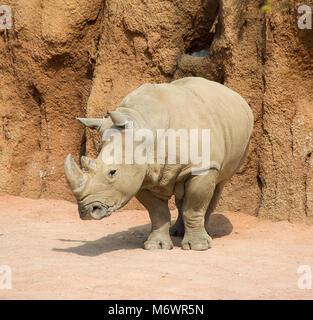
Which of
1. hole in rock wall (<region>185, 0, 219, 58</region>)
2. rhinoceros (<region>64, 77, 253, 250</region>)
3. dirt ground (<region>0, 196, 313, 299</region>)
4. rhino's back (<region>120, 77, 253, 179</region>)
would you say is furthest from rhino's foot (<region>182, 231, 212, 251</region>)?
hole in rock wall (<region>185, 0, 219, 58</region>)

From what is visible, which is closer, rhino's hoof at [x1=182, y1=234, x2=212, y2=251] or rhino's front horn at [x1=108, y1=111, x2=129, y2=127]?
rhino's front horn at [x1=108, y1=111, x2=129, y2=127]

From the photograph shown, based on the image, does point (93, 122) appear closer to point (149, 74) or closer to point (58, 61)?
point (149, 74)

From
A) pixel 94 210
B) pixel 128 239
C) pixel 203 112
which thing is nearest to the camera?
pixel 94 210

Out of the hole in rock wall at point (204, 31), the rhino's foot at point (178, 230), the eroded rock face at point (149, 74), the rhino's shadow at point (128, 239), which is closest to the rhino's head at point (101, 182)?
the rhino's shadow at point (128, 239)

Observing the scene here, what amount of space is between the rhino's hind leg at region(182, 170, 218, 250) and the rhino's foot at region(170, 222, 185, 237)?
2.78 ft

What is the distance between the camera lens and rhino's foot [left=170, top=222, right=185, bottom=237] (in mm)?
7875

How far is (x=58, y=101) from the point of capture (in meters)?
10.6

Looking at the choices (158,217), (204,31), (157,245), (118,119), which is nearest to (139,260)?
(157,245)

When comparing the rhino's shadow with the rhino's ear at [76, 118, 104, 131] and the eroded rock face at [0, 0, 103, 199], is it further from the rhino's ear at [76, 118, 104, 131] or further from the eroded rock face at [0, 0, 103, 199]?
the eroded rock face at [0, 0, 103, 199]

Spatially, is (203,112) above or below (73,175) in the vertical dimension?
above

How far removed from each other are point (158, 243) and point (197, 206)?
0.59 m

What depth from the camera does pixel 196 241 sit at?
695cm

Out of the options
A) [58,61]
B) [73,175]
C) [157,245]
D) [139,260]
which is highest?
[58,61]

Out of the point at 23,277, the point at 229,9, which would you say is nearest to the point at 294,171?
the point at 229,9
